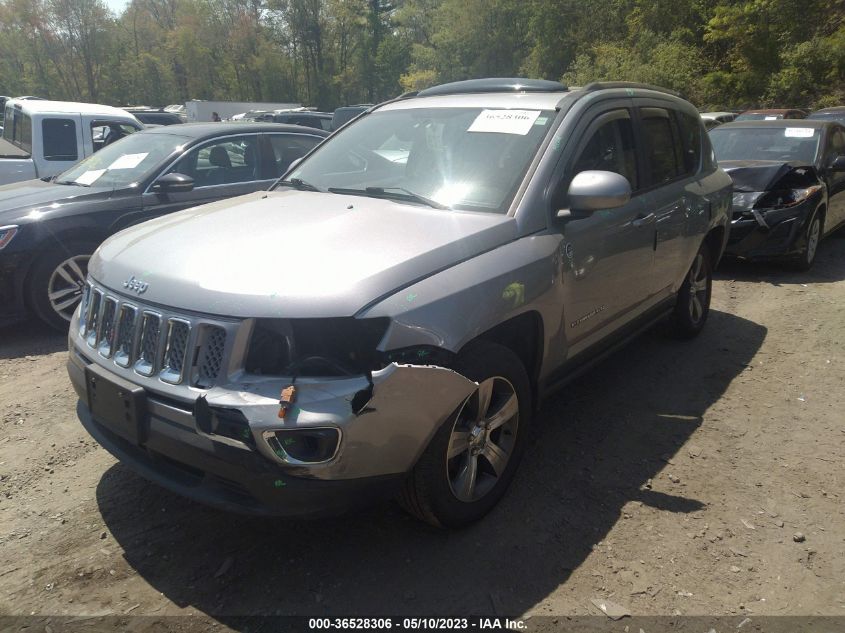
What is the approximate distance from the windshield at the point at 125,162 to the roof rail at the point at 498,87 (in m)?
3.04

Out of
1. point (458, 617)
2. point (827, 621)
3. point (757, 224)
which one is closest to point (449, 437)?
point (458, 617)

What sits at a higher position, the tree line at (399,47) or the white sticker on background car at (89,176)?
the tree line at (399,47)

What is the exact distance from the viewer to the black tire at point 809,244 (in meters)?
7.08

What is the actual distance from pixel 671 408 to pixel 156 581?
10.1ft

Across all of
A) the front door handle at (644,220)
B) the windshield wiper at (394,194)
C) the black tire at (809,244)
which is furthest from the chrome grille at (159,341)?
the black tire at (809,244)

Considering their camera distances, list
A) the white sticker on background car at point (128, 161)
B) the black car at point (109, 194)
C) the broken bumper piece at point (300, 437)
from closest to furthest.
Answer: the broken bumper piece at point (300, 437), the black car at point (109, 194), the white sticker on background car at point (128, 161)

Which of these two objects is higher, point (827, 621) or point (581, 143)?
point (581, 143)

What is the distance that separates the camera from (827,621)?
2.36 metres

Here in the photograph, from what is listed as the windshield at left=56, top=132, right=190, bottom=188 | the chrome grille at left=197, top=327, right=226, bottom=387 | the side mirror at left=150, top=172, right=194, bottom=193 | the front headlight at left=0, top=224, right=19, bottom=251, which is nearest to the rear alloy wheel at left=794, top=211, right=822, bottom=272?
the side mirror at left=150, top=172, right=194, bottom=193

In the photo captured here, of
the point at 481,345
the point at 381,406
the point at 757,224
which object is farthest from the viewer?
the point at 757,224

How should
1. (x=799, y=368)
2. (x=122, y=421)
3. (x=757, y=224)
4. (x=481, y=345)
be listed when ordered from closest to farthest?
(x=122, y=421) → (x=481, y=345) → (x=799, y=368) → (x=757, y=224)

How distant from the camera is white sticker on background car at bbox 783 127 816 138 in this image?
8.28 metres

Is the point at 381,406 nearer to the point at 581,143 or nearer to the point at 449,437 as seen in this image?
the point at 449,437

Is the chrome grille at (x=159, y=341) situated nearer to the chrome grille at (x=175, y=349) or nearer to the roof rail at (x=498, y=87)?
the chrome grille at (x=175, y=349)
